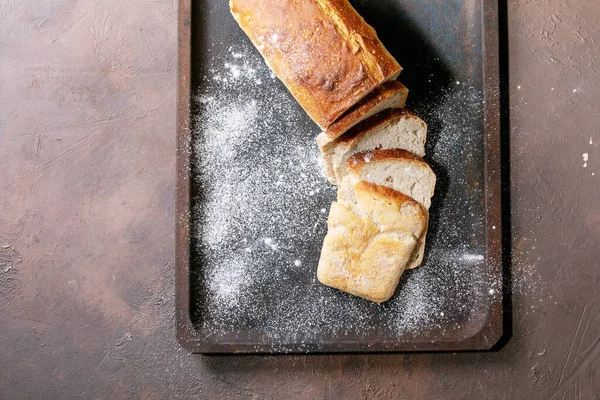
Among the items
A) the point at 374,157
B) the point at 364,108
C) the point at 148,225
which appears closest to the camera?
the point at 364,108

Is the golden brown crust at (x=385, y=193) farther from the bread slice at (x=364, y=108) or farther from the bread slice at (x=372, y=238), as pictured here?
the bread slice at (x=364, y=108)

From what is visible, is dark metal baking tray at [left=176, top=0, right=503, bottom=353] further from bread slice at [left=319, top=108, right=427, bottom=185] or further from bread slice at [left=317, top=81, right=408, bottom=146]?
bread slice at [left=317, top=81, right=408, bottom=146]

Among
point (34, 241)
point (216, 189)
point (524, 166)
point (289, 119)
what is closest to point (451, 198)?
point (524, 166)

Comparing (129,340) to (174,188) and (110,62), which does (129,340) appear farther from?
(110,62)

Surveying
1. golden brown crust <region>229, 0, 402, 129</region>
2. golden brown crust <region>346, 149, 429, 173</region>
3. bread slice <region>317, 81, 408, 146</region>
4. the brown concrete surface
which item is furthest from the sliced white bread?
the brown concrete surface

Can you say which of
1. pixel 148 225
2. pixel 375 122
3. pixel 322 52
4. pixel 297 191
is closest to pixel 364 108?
pixel 375 122

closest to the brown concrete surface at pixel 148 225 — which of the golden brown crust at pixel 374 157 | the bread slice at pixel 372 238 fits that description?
the bread slice at pixel 372 238

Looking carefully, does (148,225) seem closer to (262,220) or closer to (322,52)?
(262,220)
